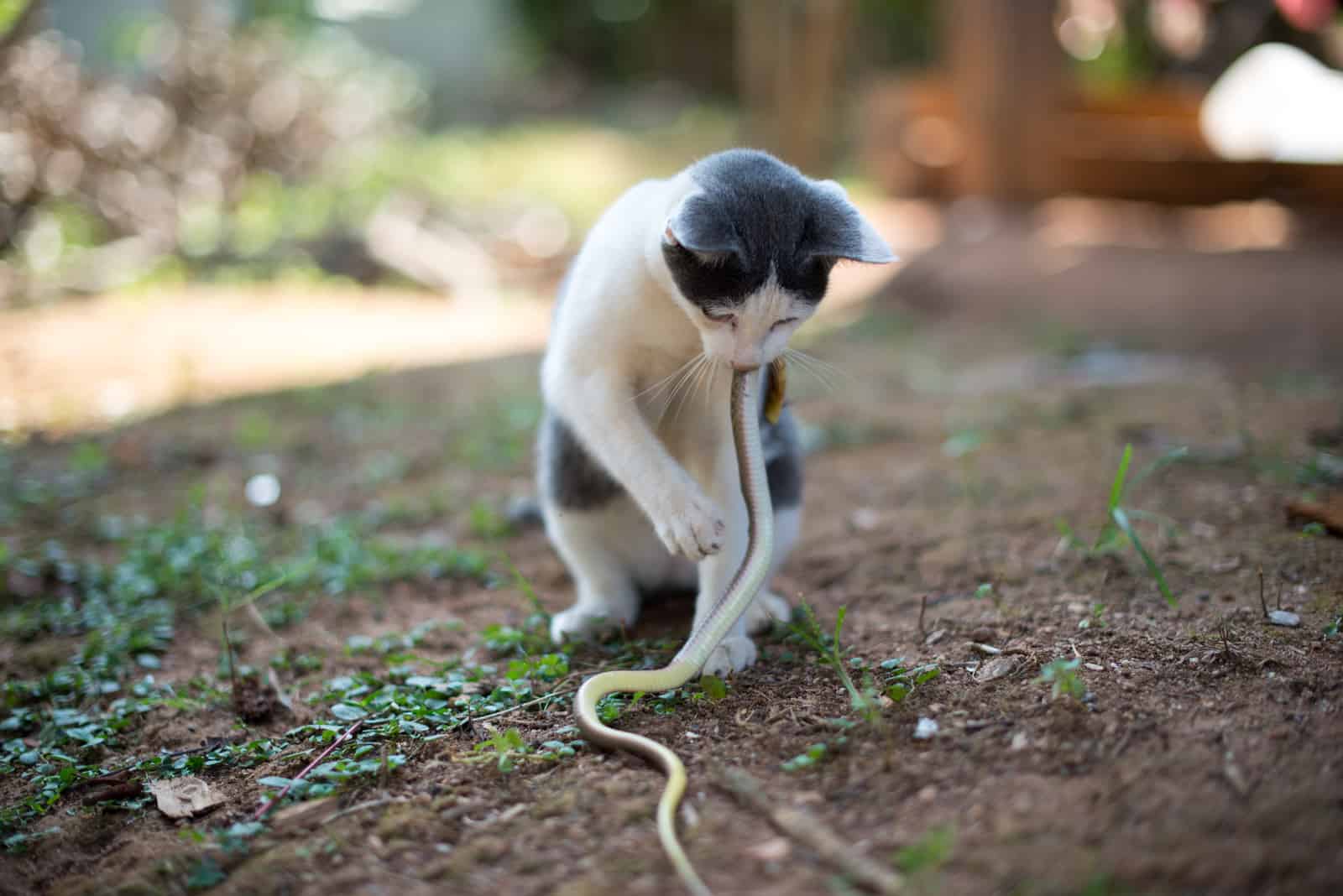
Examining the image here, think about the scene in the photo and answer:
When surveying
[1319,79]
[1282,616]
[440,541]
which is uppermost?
[1319,79]

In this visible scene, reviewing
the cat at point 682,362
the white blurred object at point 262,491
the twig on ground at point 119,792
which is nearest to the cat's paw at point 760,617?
the cat at point 682,362

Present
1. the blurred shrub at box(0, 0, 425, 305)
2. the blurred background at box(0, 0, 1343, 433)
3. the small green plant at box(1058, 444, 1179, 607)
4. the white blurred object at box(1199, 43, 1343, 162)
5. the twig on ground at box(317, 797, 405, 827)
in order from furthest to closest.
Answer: the white blurred object at box(1199, 43, 1343, 162)
the blurred shrub at box(0, 0, 425, 305)
the blurred background at box(0, 0, 1343, 433)
the small green plant at box(1058, 444, 1179, 607)
the twig on ground at box(317, 797, 405, 827)

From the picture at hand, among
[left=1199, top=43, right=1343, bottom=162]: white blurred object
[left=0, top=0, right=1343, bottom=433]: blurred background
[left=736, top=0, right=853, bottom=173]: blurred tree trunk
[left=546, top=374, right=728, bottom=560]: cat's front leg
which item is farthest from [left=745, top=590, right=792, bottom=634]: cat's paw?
[left=1199, top=43, right=1343, bottom=162]: white blurred object

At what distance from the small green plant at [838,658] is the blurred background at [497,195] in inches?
153

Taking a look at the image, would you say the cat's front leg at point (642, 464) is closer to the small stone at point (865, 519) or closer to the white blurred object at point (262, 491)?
the small stone at point (865, 519)

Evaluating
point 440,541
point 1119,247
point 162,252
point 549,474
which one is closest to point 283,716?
point 549,474

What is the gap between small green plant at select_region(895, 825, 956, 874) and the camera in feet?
5.34

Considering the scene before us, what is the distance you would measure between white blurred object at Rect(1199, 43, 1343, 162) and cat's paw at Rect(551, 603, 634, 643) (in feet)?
23.4

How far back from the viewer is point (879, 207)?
9.30m

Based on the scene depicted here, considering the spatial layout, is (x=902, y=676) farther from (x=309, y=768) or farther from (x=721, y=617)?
(x=309, y=768)

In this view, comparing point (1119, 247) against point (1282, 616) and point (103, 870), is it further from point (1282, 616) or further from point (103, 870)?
point (103, 870)

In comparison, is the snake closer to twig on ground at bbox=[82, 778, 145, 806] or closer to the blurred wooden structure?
twig on ground at bbox=[82, 778, 145, 806]

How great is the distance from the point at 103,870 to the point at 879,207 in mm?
8459

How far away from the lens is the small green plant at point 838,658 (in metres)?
2.11
